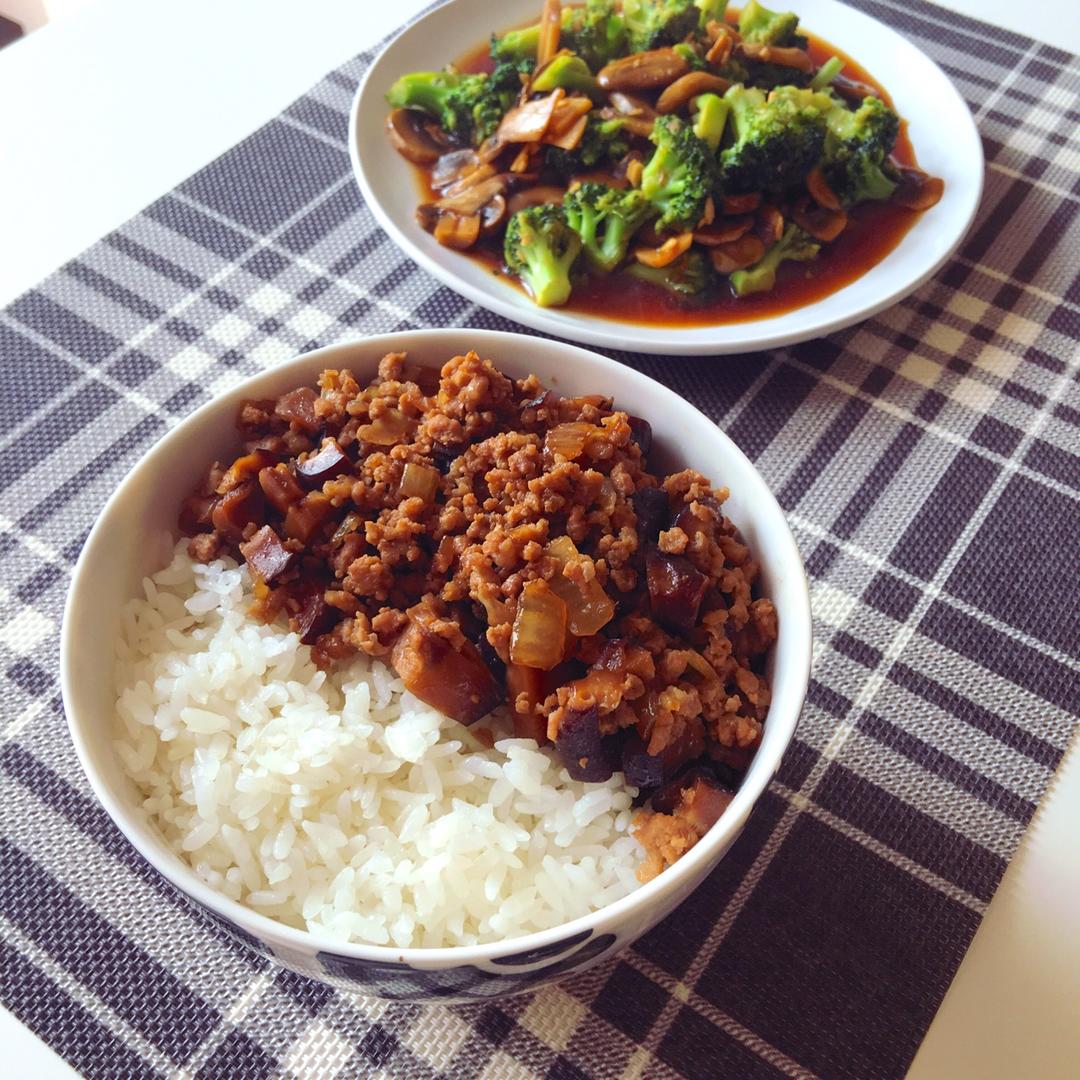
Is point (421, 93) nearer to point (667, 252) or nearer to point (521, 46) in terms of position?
point (521, 46)

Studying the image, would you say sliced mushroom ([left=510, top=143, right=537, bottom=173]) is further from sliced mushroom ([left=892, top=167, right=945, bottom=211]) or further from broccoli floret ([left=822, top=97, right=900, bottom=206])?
sliced mushroom ([left=892, top=167, right=945, bottom=211])

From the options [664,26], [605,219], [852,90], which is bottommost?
[852,90]

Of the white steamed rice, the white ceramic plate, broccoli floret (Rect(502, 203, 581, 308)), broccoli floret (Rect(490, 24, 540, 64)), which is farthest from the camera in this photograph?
broccoli floret (Rect(490, 24, 540, 64))

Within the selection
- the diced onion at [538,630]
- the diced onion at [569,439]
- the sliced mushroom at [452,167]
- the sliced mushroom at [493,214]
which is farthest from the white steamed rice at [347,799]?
the sliced mushroom at [452,167]

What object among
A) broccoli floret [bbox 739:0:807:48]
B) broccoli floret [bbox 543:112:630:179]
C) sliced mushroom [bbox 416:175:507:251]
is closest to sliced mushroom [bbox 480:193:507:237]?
sliced mushroom [bbox 416:175:507:251]

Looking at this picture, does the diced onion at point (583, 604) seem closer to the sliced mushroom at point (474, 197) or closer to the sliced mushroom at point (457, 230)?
the sliced mushroom at point (457, 230)

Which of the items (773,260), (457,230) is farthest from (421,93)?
(773,260)

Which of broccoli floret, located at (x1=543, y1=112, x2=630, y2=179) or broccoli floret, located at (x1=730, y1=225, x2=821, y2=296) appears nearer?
broccoli floret, located at (x1=730, y1=225, x2=821, y2=296)
